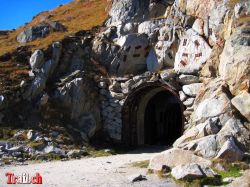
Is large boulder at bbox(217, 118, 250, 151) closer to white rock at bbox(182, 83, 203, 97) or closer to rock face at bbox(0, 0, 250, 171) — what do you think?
rock face at bbox(0, 0, 250, 171)

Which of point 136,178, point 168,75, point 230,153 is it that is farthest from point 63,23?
point 136,178

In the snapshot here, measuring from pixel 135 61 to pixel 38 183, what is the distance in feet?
53.0

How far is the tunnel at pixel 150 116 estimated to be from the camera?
1091 inches

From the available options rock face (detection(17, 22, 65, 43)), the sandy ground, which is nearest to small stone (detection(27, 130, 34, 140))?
the sandy ground

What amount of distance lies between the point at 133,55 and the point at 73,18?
1089 centimetres

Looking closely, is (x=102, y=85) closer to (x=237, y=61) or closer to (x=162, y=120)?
(x=162, y=120)

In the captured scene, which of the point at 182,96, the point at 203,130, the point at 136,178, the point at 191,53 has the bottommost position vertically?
the point at 136,178

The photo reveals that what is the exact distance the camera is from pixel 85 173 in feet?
52.4

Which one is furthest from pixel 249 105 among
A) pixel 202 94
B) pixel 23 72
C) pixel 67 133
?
pixel 23 72

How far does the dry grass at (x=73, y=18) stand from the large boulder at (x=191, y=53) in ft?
28.3

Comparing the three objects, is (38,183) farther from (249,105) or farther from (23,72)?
(23,72)

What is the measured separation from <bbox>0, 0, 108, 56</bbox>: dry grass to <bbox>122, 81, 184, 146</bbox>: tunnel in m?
7.57

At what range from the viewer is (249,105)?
713 inches

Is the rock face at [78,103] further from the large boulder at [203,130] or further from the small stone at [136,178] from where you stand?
the small stone at [136,178]
